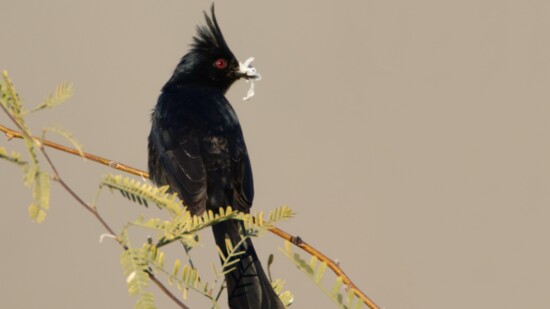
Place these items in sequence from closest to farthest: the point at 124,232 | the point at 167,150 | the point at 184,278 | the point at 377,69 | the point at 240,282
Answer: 1. the point at 124,232
2. the point at 184,278
3. the point at 240,282
4. the point at 167,150
5. the point at 377,69

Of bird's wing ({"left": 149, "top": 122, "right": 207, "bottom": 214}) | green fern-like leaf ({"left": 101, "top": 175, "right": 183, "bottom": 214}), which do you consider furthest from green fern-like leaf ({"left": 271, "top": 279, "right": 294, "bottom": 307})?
bird's wing ({"left": 149, "top": 122, "right": 207, "bottom": 214})

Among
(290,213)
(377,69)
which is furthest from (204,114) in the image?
(377,69)

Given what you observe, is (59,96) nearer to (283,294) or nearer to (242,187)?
(283,294)

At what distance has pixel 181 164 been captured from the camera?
509cm

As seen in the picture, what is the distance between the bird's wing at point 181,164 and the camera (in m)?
4.76

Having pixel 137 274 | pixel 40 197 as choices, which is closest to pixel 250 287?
pixel 137 274

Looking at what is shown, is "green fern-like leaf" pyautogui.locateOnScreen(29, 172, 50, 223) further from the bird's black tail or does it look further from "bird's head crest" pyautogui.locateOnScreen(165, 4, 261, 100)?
"bird's head crest" pyautogui.locateOnScreen(165, 4, 261, 100)

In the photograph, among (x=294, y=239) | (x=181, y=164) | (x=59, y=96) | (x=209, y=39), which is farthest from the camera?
(x=209, y=39)

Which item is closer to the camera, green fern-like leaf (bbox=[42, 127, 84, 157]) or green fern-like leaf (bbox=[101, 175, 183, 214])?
green fern-like leaf (bbox=[42, 127, 84, 157])

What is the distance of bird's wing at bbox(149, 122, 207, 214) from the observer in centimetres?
476

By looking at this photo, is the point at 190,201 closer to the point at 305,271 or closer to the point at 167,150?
the point at 167,150

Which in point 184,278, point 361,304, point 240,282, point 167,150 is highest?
point 167,150

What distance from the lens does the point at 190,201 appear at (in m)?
4.71

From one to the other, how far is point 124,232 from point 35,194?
0.24 metres
